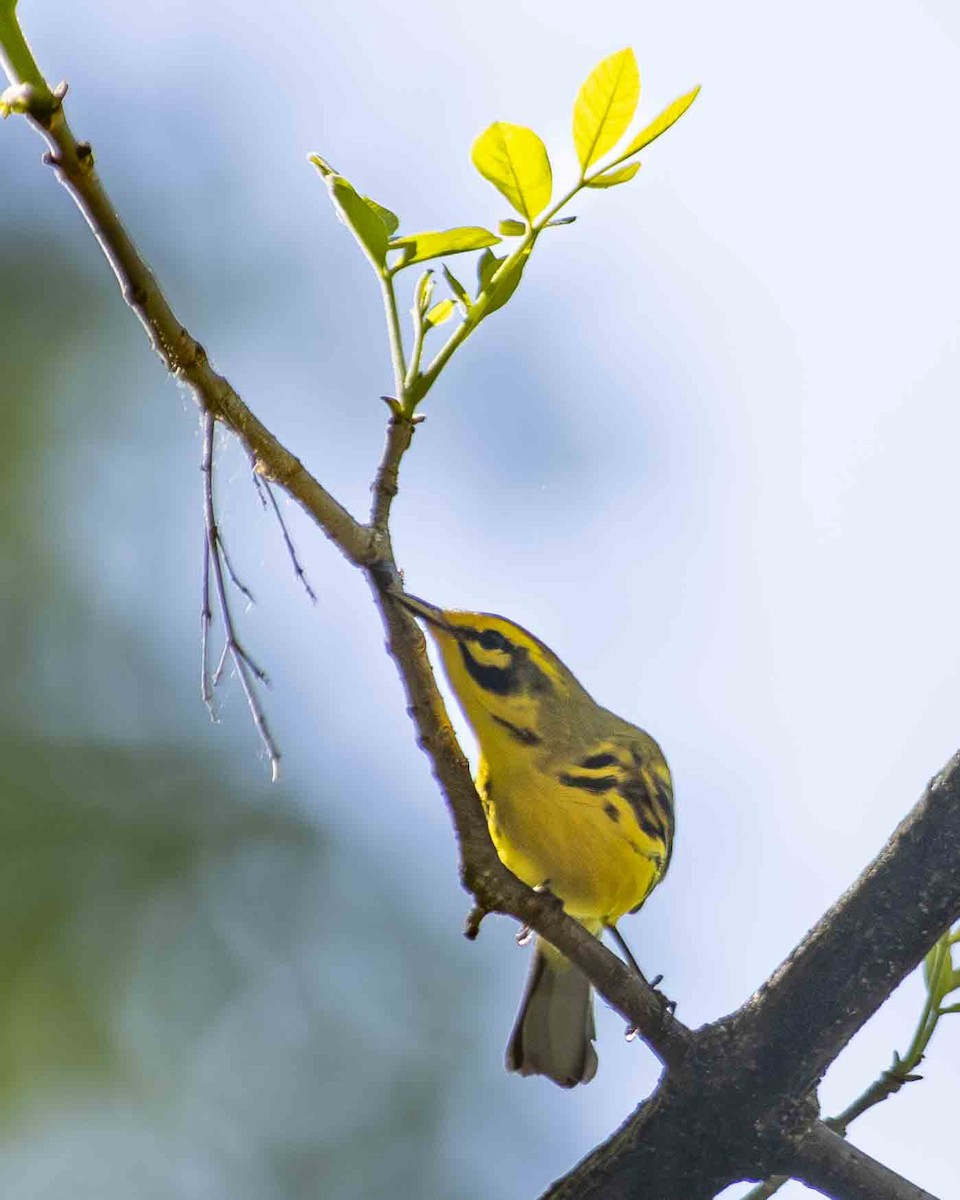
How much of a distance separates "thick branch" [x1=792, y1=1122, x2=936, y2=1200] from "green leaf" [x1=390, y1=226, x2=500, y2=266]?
1.29 m

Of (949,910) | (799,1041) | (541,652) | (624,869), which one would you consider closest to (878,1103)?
(799,1041)

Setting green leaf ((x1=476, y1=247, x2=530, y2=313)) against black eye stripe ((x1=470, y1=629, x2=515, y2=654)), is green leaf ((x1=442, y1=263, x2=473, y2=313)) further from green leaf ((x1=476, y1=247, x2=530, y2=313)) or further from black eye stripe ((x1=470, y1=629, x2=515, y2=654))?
black eye stripe ((x1=470, y1=629, x2=515, y2=654))

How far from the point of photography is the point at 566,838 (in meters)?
2.86

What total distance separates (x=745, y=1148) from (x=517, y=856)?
87 cm

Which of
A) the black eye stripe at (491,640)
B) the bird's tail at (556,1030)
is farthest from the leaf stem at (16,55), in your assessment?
the bird's tail at (556,1030)

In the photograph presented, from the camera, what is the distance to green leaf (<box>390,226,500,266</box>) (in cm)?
157

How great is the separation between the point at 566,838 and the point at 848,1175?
864mm

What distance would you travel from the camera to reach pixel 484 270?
1575mm

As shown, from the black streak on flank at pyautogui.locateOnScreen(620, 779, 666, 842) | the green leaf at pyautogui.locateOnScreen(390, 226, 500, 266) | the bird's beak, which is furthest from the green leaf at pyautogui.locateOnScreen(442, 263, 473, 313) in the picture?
the black streak on flank at pyautogui.locateOnScreen(620, 779, 666, 842)

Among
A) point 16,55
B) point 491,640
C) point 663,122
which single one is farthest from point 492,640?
point 16,55

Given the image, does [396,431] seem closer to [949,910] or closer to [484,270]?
[484,270]

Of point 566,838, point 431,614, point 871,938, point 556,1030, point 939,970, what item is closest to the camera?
point 871,938

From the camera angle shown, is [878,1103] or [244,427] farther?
[878,1103]

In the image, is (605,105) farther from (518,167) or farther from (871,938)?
(871,938)
